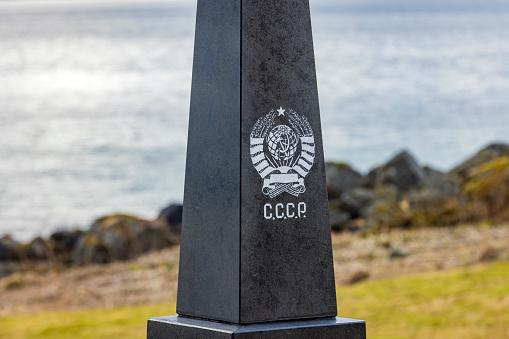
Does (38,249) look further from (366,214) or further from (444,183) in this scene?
(444,183)

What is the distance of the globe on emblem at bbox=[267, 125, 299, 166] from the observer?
3.55 m

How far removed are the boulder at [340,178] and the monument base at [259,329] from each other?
461 inches

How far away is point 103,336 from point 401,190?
30.2 feet

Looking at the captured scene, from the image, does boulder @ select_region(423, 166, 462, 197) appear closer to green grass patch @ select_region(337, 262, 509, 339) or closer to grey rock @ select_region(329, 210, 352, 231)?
grey rock @ select_region(329, 210, 352, 231)

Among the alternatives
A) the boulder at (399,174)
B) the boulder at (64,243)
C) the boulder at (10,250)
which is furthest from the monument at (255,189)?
the boulder at (399,174)

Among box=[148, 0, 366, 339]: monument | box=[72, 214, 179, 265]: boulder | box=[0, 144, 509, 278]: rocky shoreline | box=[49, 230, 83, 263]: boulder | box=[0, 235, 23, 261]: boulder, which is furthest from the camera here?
box=[0, 235, 23, 261]: boulder

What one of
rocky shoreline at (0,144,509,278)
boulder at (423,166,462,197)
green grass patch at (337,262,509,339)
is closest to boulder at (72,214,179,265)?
rocky shoreline at (0,144,509,278)

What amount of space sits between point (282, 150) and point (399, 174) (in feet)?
40.7

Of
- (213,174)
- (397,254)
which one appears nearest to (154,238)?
(397,254)

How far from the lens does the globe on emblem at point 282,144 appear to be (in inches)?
140

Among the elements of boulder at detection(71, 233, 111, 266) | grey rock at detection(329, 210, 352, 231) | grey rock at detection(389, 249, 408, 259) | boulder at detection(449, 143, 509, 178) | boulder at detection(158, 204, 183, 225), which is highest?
boulder at detection(449, 143, 509, 178)

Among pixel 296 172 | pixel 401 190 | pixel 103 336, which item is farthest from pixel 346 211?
pixel 296 172

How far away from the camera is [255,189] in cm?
347

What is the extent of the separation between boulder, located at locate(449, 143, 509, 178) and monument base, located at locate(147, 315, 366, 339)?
12.9 meters
